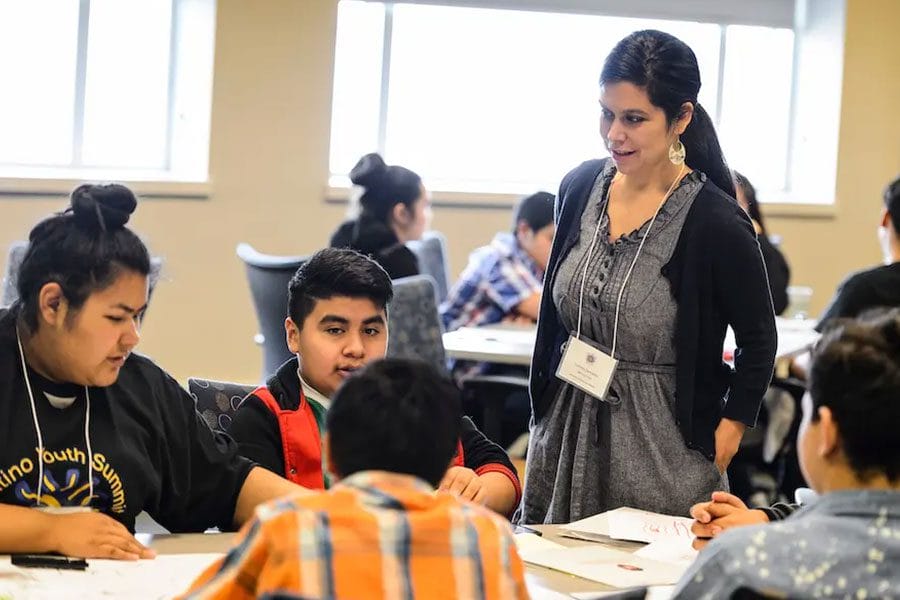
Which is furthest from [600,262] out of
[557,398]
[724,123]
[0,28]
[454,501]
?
[724,123]

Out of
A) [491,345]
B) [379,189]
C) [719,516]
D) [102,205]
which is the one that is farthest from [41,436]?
[379,189]

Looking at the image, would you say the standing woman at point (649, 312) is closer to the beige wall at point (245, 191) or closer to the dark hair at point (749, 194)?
the dark hair at point (749, 194)

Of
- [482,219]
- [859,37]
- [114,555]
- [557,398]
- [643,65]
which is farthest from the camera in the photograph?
[859,37]

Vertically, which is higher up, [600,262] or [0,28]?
[0,28]

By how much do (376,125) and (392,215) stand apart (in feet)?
6.47

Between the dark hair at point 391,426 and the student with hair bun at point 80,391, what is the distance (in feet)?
2.31

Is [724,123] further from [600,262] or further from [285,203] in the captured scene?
[600,262]

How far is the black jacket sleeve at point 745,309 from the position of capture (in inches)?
103

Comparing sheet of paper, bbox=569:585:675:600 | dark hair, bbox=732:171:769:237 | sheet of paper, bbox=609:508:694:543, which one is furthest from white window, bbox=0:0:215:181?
sheet of paper, bbox=569:585:675:600

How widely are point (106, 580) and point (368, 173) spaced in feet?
10.7

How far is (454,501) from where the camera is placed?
4.70ft

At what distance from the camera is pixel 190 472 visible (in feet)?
7.35

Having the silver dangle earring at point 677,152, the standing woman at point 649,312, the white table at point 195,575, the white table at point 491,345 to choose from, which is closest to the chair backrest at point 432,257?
the white table at point 491,345

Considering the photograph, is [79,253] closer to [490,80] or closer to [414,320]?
[414,320]
